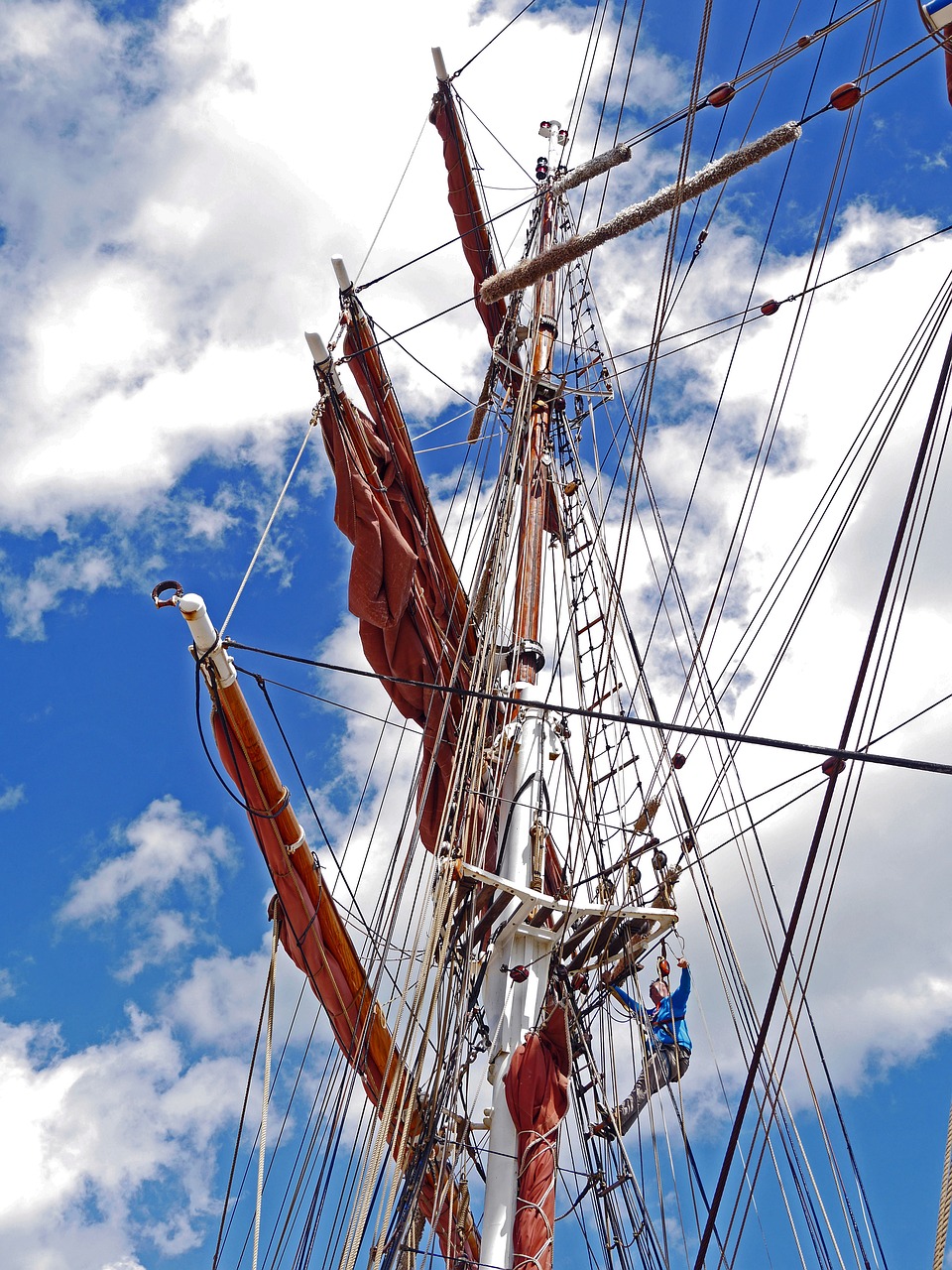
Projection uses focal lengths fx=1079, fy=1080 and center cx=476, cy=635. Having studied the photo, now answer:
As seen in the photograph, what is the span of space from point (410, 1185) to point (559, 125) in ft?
48.7

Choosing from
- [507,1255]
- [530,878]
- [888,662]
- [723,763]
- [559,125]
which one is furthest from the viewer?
[559,125]

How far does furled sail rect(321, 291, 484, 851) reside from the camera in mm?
9430

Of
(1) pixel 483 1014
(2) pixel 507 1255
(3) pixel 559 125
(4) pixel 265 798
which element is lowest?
(2) pixel 507 1255

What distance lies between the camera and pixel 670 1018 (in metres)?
8.44

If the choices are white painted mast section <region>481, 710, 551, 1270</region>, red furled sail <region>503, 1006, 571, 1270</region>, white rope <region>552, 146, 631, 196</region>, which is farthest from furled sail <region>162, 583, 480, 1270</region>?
white rope <region>552, 146, 631, 196</region>

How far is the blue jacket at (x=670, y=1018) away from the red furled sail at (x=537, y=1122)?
114 cm

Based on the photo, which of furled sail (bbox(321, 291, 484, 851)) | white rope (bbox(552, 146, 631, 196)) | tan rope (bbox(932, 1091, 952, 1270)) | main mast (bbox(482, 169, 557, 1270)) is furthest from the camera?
white rope (bbox(552, 146, 631, 196))

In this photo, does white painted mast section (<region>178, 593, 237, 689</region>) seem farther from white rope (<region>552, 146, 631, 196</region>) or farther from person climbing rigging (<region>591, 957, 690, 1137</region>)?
white rope (<region>552, 146, 631, 196</region>)

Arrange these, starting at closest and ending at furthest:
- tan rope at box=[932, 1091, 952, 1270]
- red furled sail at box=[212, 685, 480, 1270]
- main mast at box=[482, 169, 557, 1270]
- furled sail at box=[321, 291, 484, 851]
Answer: tan rope at box=[932, 1091, 952, 1270] → main mast at box=[482, 169, 557, 1270] → red furled sail at box=[212, 685, 480, 1270] → furled sail at box=[321, 291, 484, 851]

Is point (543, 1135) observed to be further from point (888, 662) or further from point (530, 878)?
point (888, 662)

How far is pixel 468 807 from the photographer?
886 centimetres

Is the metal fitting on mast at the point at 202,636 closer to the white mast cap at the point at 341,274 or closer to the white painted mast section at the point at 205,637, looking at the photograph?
the white painted mast section at the point at 205,637

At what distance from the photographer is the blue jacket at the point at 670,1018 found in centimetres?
839

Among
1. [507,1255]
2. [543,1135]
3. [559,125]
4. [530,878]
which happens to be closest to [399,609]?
[530,878]
